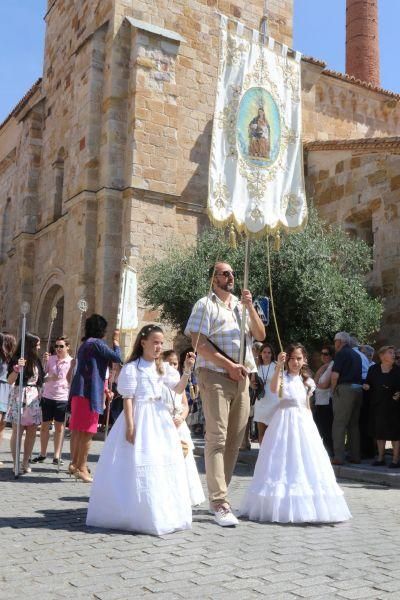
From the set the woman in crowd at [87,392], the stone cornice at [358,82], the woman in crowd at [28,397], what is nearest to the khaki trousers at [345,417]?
the woman in crowd at [87,392]

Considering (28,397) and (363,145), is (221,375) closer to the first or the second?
(28,397)

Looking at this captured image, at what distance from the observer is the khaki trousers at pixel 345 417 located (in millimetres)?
9227

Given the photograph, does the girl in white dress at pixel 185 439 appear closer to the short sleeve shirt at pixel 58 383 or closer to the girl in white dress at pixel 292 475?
the girl in white dress at pixel 292 475

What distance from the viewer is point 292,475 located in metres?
5.58

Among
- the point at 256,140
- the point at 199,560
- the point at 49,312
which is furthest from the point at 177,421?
the point at 49,312

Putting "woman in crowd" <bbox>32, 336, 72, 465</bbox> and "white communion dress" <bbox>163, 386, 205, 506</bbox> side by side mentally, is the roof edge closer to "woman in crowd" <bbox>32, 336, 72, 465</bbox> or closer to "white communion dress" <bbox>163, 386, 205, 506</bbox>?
"woman in crowd" <bbox>32, 336, 72, 465</bbox>

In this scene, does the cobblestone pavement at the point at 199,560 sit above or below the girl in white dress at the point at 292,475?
below

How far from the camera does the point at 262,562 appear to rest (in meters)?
4.12

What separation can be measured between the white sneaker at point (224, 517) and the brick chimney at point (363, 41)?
25368 mm

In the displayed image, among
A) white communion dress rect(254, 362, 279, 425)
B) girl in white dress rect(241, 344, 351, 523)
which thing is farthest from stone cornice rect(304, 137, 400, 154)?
girl in white dress rect(241, 344, 351, 523)

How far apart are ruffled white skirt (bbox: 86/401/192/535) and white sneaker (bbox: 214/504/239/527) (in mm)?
246

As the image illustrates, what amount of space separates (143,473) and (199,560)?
3.35ft

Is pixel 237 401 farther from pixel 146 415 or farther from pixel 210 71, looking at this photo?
pixel 210 71

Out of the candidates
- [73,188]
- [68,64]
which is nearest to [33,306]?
[73,188]
